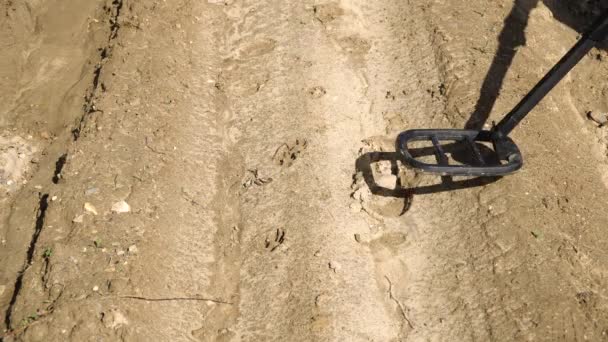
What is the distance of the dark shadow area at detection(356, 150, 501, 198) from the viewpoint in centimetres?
417

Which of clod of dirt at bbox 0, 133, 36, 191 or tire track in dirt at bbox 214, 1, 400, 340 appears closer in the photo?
tire track in dirt at bbox 214, 1, 400, 340

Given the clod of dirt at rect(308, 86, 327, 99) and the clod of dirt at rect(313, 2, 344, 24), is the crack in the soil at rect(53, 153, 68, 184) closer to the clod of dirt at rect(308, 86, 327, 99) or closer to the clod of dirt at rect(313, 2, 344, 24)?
the clod of dirt at rect(308, 86, 327, 99)

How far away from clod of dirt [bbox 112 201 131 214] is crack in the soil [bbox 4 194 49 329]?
1.77 feet

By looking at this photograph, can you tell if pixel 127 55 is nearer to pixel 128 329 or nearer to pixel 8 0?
pixel 8 0

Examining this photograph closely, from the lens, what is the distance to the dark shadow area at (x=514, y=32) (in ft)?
15.0

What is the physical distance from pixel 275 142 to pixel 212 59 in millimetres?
1400

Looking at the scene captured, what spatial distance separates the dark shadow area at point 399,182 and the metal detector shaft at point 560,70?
477mm

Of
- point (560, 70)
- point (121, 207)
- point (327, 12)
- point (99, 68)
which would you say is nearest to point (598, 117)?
point (560, 70)

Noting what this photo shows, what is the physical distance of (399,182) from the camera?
436cm

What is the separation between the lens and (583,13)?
5961mm

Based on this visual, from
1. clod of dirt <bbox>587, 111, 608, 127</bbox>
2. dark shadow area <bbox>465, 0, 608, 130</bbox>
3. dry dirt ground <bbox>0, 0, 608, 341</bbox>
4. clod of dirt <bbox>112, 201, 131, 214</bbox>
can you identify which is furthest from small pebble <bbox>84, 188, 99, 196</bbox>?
clod of dirt <bbox>587, 111, 608, 127</bbox>

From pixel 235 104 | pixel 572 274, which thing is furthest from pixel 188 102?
pixel 572 274

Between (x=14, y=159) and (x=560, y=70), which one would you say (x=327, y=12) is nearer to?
(x=560, y=70)

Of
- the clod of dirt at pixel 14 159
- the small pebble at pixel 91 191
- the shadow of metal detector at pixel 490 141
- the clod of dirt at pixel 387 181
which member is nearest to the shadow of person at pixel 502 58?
the shadow of metal detector at pixel 490 141
